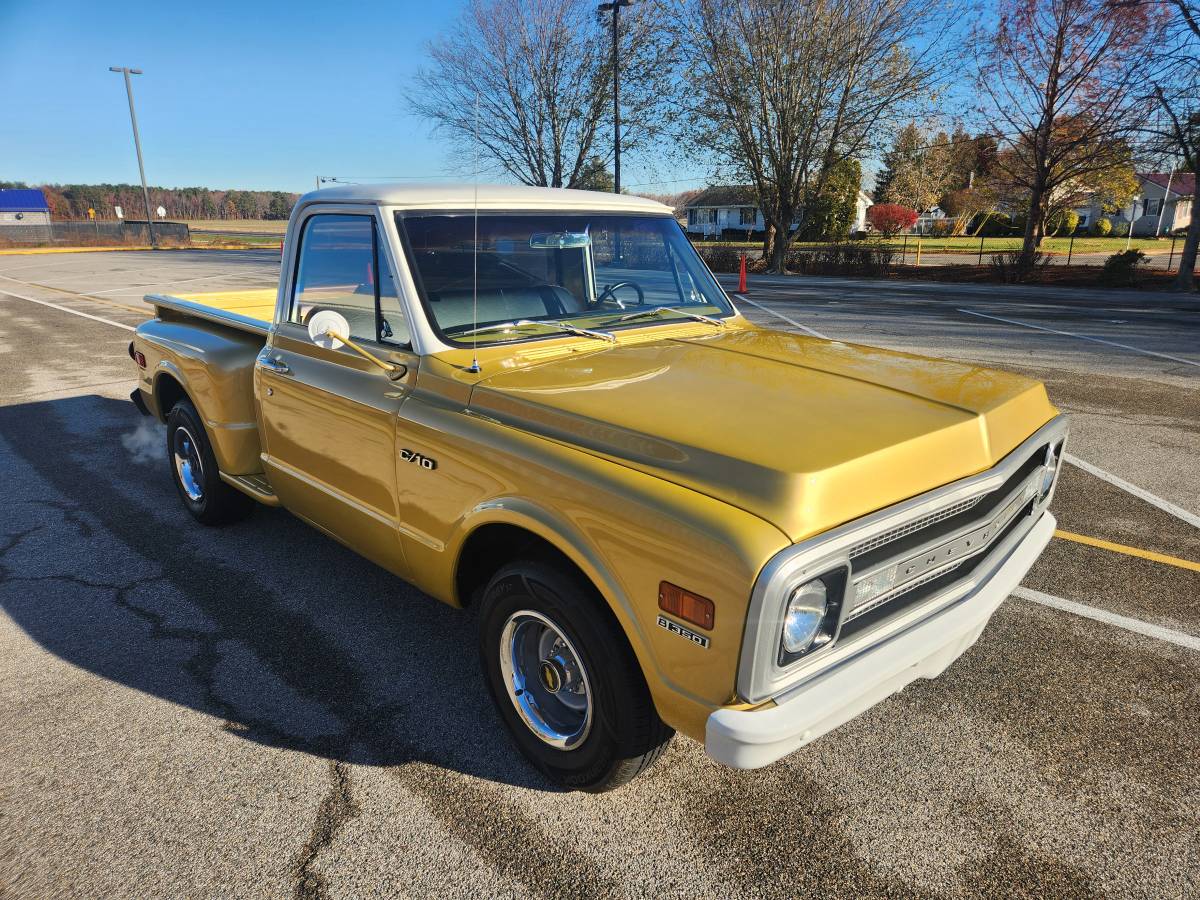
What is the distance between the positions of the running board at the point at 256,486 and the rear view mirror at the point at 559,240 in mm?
1933

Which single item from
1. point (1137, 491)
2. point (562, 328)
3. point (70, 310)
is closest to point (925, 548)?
point (562, 328)

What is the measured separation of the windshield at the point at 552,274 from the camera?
10.2 ft

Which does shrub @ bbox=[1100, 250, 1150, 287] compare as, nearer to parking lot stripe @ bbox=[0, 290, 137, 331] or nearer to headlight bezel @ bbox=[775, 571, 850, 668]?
parking lot stripe @ bbox=[0, 290, 137, 331]

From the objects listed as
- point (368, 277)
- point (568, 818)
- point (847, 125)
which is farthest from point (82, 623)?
point (847, 125)

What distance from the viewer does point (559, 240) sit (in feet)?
11.5

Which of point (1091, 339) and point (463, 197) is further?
point (1091, 339)

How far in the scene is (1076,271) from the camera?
2250cm

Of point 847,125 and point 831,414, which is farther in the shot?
point 847,125

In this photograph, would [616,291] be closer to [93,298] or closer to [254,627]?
[254,627]

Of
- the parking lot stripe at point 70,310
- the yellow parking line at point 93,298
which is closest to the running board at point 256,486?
the parking lot stripe at point 70,310

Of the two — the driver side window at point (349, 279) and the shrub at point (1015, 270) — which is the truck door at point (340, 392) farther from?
the shrub at point (1015, 270)

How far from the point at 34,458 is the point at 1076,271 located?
25.2 metres

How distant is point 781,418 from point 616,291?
5.04ft

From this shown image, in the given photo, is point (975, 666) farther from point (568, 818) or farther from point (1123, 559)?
point (568, 818)
